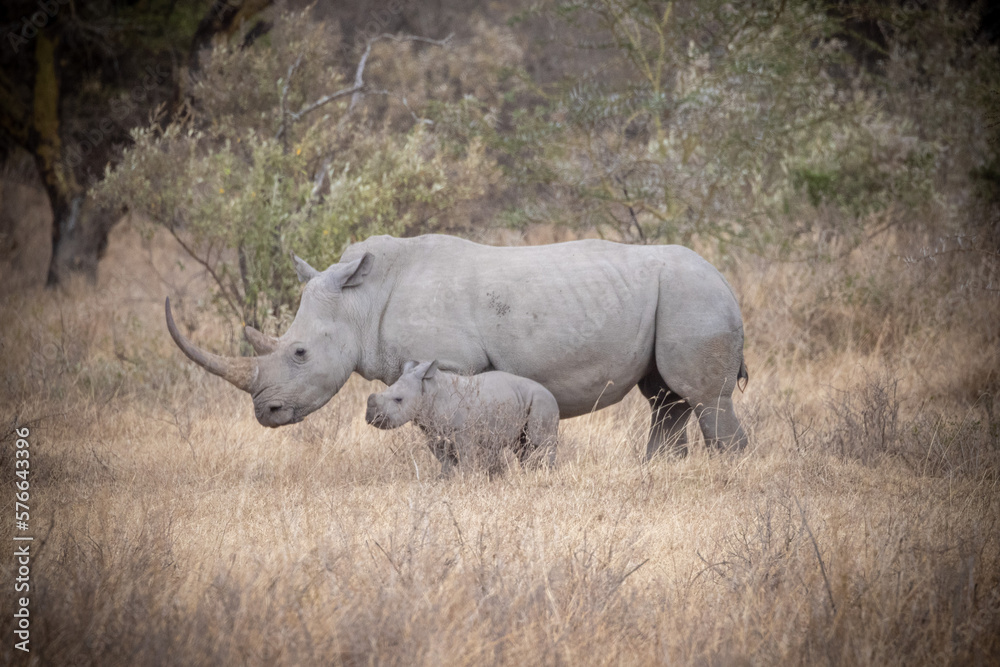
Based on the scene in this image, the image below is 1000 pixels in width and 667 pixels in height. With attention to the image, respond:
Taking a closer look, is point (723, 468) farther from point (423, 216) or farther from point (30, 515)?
point (423, 216)

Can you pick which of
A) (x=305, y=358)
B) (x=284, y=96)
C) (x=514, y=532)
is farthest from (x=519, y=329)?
(x=284, y=96)

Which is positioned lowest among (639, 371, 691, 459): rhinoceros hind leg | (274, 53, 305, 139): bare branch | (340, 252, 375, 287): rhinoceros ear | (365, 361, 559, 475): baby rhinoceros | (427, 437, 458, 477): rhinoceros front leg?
(639, 371, 691, 459): rhinoceros hind leg

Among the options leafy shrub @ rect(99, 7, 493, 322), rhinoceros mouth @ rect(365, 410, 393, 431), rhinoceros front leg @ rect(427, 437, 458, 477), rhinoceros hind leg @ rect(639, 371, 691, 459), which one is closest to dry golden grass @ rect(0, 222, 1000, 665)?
rhinoceros front leg @ rect(427, 437, 458, 477)

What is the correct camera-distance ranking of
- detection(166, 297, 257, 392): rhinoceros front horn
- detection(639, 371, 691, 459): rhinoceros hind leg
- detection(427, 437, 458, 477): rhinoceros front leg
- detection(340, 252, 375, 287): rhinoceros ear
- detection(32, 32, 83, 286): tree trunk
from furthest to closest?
detection(32, 32, 83, 286): tree trunk → detection(639, 371, 691, 459): rhinoceros hind leg → detection(340, 252, 375, 287): rhinoceros ear → detection(166, 297, 257, 392): rhinoceros front horn → detection(427, 437, 458, 477): rhinoceros front leg

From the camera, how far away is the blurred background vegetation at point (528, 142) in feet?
28.6

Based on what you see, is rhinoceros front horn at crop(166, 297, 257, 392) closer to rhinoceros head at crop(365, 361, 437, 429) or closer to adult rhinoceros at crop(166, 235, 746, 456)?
adult rhinoceros at crop(166, 235, 746, 456)

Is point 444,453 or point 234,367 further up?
point 234,367

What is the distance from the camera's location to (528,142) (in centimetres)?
1031

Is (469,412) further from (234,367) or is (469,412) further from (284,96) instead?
(284,96)

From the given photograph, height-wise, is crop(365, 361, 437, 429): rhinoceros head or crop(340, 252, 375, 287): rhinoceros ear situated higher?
crop(340, 252, 375, 287): rhinoceros ear

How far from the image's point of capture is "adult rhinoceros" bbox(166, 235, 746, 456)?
225 inches

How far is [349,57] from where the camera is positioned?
58.7 ft

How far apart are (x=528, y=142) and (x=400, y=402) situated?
563 cm

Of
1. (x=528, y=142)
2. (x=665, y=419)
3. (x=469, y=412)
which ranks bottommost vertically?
(x=665, y=419)
